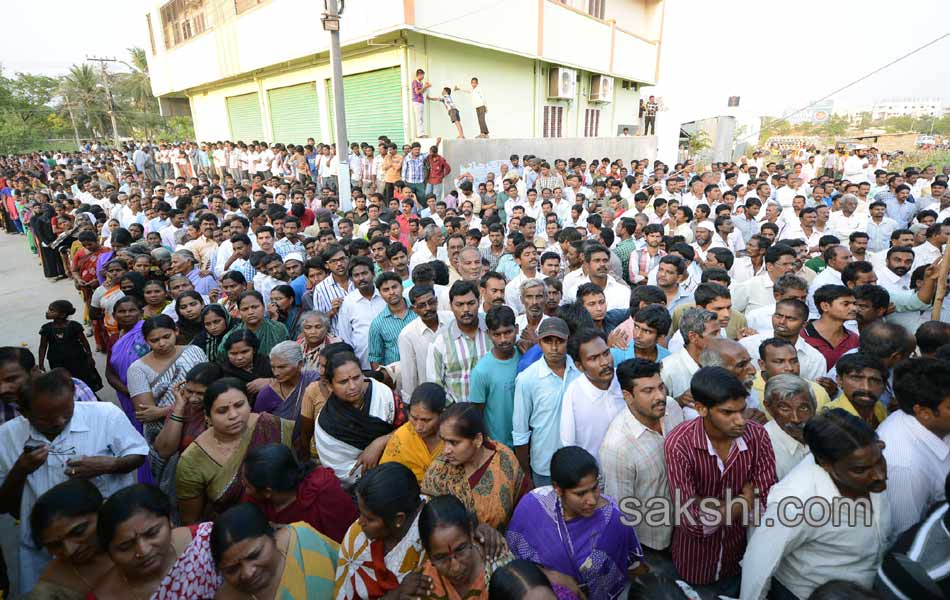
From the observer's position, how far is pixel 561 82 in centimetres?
1702

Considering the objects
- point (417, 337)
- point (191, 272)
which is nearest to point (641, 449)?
point (417, 337)

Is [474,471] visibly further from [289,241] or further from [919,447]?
[289,241]

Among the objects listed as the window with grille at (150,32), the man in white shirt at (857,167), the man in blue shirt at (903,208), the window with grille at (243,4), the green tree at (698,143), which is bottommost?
the man in blue shirt at (903,208)

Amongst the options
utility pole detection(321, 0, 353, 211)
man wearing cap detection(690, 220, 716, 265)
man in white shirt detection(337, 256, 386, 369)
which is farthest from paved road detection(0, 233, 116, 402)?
man wearing cap detection(690, 220, 716, 265)

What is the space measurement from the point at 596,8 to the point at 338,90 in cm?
1470

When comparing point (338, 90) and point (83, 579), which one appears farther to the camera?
point (338, 90)

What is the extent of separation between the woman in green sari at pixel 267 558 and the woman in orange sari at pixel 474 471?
1.90 ft

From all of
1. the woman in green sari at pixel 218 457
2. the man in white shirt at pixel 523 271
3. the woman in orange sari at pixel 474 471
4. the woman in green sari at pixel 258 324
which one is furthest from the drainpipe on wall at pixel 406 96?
the woman in orange sari at pixel 474 471

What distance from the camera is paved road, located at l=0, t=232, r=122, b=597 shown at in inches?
225

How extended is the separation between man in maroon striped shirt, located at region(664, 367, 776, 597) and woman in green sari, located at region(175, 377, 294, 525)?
2324mm

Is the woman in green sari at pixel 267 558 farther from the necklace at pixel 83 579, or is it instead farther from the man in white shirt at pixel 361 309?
the man in white shirt at pixel 361 309

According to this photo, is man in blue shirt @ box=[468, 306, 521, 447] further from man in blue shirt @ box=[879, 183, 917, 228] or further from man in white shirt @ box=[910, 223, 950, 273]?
man in blue shirt @ box=[879, 183, 917, 228]

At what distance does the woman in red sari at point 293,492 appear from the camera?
2326mm

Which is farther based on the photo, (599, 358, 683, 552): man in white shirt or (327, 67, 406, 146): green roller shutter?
(327, 67, 406, 146): green roller shutter
